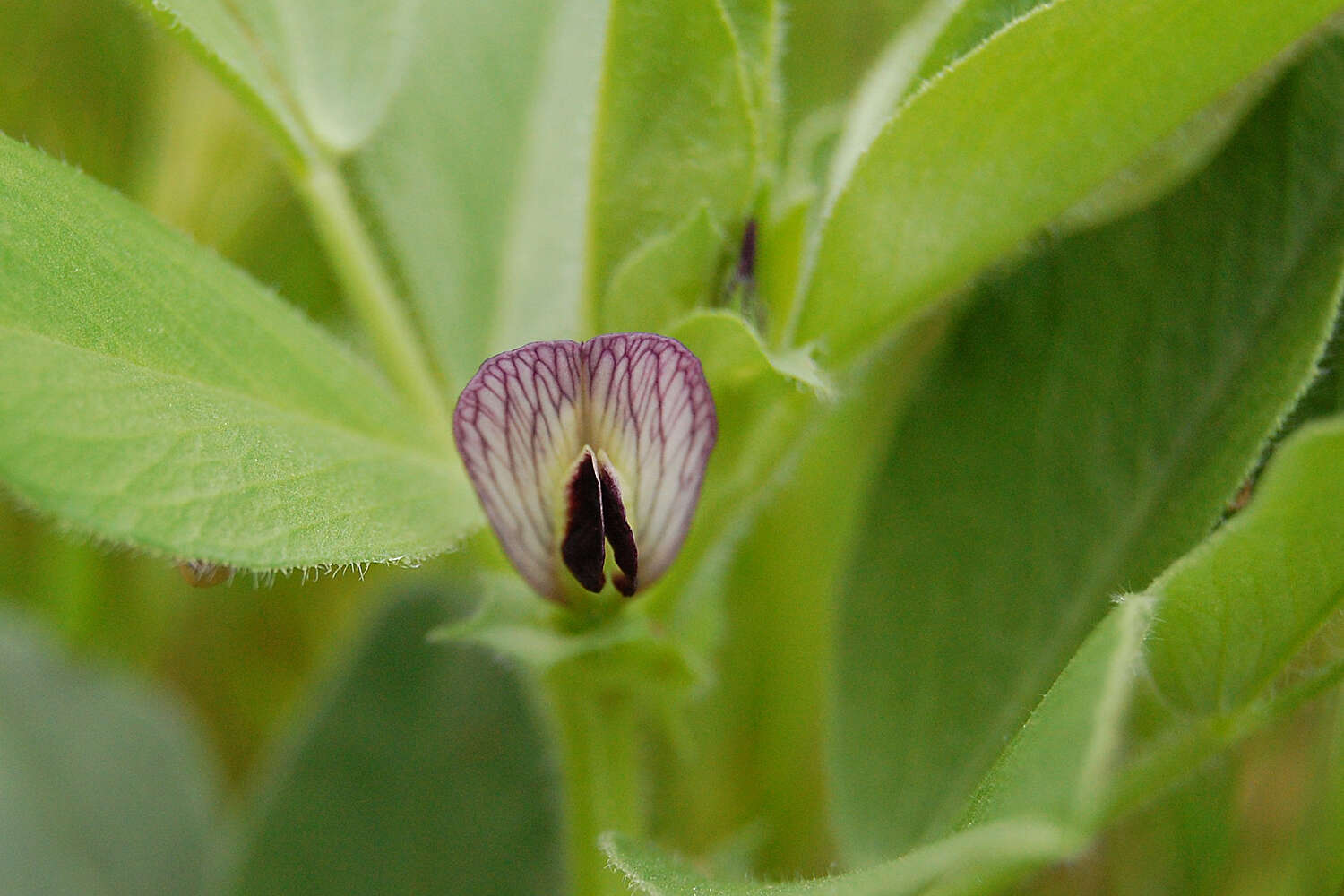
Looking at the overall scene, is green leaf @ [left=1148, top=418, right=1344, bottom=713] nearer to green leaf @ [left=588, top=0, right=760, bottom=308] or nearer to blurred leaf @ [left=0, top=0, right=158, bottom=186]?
green leaf @ [left=588, top=0, right=760, bottom=308]

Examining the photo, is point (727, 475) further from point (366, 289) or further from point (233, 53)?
point (233, 53)

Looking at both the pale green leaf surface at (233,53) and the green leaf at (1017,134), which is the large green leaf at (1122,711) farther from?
the pale green leaf surface at (233,53)

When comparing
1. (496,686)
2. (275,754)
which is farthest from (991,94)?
(275,754)

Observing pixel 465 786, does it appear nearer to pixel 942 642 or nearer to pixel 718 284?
pixel 942 642

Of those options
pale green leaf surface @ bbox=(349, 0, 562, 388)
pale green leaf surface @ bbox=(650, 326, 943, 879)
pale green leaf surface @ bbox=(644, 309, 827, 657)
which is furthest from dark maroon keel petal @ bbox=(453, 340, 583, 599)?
pale green leaf surface @ bbox=(650, 326, 943, 879)

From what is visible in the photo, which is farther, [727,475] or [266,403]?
[727,475]

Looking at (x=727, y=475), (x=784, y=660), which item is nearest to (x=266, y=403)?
(x=727, y=475)
